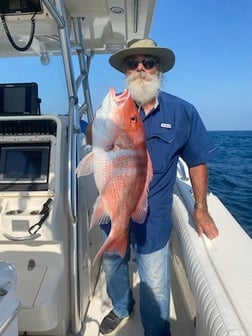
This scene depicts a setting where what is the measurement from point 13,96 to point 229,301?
2249 mm

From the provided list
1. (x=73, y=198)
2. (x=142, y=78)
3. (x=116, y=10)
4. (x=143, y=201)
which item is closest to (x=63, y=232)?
(x=73, y=198)

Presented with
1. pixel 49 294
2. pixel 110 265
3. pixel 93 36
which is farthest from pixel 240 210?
pixel 49 294

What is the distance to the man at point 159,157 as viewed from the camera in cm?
194

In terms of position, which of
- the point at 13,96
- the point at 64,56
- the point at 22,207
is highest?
the point at 64,56

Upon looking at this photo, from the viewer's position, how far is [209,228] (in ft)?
6.32

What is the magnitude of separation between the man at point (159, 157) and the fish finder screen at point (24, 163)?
63 centimetres

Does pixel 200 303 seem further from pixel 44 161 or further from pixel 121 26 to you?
pixel 121 26

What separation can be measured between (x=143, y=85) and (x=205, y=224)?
84 centimetres

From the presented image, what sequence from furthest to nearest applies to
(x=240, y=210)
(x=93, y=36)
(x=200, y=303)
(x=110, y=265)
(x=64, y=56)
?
(x=240, y=210) < (x=93, y=36) < (x=64, y=56) < (x=110, y=265) < (x=200, y=303)

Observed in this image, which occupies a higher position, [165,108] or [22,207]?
[165,108]

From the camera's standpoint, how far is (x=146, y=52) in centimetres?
192

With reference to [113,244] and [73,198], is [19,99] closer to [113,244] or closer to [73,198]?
[73,198]

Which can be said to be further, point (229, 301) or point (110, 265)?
point (110, 265)

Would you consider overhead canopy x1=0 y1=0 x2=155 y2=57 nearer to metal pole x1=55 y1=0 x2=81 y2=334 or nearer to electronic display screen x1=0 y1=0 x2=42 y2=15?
electronic display screen x1=0 y1=0 x2=42 y2=15
